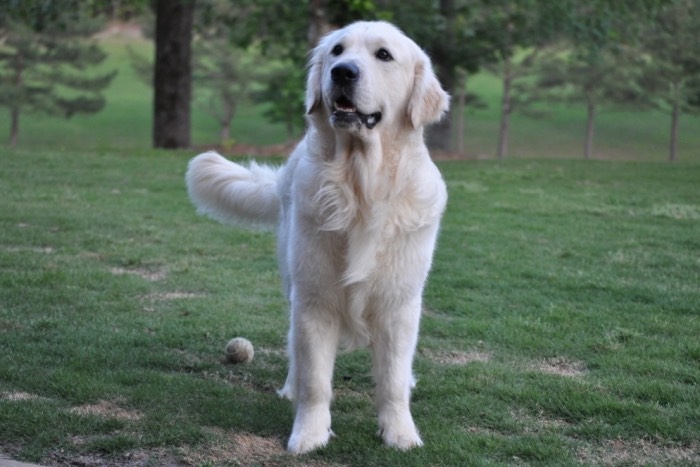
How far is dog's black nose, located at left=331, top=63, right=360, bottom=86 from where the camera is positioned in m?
4.20

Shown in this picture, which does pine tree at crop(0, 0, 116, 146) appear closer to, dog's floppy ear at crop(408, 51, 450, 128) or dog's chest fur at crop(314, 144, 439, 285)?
dog's floppy ear at crop(408, 51, 450, 128)

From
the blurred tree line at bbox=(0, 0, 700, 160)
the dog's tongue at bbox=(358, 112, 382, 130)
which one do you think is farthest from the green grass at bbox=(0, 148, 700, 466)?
the blurred tree line at bbox=(0, 0, 700, 160)

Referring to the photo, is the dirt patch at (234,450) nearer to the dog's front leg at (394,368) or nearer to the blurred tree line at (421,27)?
the dog's front leg at (394,368)

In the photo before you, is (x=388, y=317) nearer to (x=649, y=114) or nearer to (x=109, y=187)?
(x=109, y=187)

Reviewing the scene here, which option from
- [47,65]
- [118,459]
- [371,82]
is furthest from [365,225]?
[47,65]

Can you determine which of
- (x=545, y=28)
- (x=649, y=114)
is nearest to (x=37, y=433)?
(x=545, y=28)

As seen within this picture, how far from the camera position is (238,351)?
560 centimetres

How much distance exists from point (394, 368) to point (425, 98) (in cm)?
129

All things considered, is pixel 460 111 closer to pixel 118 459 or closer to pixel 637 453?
pixel 637 453

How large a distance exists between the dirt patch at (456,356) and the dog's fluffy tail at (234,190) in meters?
1.30

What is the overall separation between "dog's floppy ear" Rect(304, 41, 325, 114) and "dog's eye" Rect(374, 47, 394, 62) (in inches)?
13.2

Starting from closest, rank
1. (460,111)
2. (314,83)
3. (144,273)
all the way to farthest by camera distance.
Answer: (314,83) < (144,273) < (460,111)

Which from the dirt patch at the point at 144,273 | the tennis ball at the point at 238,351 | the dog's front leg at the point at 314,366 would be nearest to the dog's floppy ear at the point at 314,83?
the dog's front leg at the point at 314,366

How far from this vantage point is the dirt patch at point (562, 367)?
5540 millimetres
